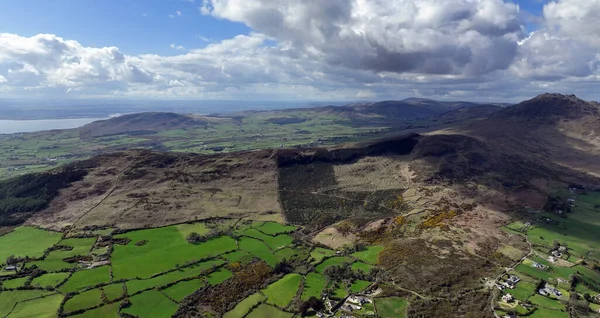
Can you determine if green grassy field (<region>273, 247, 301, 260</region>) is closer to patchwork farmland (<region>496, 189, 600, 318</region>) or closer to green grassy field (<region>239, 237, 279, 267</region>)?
green grassy field (<region>239, 237, 279, 267</region>)

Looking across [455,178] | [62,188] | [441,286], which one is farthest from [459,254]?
[62,188]

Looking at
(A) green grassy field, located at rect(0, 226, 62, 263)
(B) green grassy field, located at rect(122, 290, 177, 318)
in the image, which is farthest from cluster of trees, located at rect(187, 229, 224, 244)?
(A) green grassy field, located at rect(0, 226, 62, 263)

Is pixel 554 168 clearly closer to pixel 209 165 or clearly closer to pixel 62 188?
pixel 209 165

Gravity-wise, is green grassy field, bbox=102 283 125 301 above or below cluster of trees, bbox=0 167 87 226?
below

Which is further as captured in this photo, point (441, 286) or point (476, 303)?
point (441, 286)

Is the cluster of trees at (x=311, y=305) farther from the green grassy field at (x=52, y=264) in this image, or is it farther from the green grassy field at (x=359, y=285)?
the green grassy field at (x=52, y=264)

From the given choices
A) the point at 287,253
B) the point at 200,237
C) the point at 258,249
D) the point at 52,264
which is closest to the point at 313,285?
the point at 287,253
